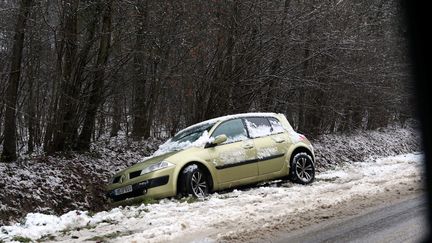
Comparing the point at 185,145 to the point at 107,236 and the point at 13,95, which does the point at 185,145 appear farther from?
the point at 13,95

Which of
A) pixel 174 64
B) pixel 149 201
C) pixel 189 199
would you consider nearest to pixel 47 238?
pixel 149 201

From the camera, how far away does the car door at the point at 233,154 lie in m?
10.4

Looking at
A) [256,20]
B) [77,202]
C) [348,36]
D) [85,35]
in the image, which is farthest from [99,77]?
[348,36]

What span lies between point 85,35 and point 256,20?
5747mm

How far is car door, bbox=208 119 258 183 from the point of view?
10.4 meters

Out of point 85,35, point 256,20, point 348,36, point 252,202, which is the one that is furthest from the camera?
point 348,36

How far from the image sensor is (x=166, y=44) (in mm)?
14961

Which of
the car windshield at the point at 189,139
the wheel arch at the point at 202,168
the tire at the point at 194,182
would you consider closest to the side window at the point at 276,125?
the car windshield at the point at 189,139

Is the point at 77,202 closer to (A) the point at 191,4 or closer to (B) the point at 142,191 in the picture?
(B) the point at 142,191

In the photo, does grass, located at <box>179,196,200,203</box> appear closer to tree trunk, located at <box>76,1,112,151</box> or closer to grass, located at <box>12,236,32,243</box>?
grass, located at <box>12,236,32,243</box>

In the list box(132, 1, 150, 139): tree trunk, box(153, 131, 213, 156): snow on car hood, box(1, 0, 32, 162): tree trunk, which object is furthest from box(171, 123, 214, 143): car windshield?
box(1, 0, 32, 162): tree trunk

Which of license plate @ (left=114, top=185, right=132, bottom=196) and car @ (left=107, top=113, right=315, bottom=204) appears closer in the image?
car @ (left=107, top=113, right=315, bottom=204)

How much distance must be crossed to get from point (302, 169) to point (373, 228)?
15.0 ft

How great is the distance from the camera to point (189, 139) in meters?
10.9
